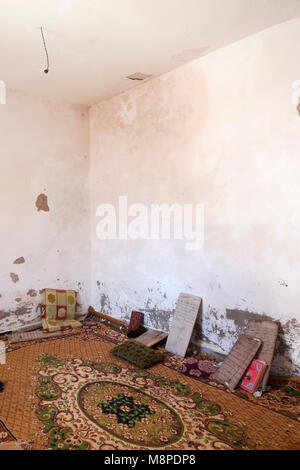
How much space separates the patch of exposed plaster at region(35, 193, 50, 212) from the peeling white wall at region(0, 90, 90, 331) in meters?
0.01

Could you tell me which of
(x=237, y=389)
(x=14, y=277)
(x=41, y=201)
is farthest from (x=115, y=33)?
(x=237, y=389)

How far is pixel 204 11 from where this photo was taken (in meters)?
2.69

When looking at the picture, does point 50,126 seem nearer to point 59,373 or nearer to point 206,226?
point 206,226

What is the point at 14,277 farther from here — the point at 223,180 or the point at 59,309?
the point at 223,180

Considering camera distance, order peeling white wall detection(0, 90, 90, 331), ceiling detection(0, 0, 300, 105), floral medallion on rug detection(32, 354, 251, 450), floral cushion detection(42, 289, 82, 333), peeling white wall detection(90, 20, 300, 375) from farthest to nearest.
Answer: floral cushion detection(42, 289, 82, 333), peeling white wall detection(0, 90, 90, 331), peeling white wall detection(90, 20, 300, 375), ceiling detection(0, 0, 300, 105), floral medallion on rug detection(32, 354, 251, 450)

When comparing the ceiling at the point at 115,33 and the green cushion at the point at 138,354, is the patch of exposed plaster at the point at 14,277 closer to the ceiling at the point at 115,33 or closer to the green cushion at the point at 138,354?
the green cushion at the point at 138,354

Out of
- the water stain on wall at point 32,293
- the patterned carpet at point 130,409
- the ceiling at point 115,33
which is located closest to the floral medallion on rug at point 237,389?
the patterned carpet at point 130,409

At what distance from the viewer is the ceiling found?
260 cm

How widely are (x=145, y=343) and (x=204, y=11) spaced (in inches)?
139
